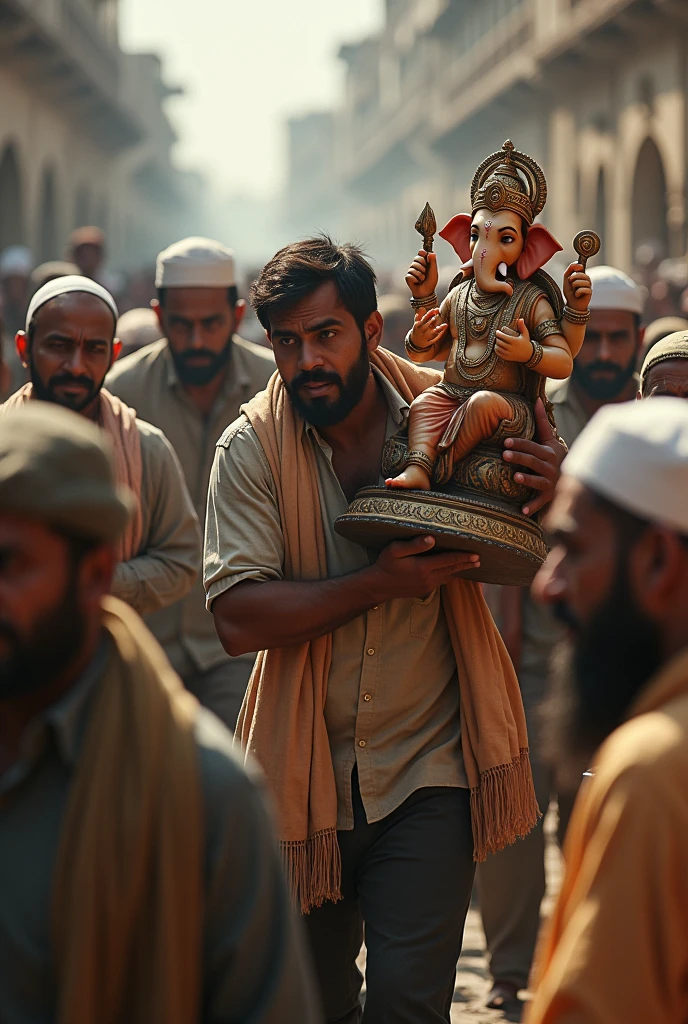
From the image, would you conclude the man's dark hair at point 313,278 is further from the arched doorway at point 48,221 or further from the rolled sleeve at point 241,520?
the arched doorway at point 48,221

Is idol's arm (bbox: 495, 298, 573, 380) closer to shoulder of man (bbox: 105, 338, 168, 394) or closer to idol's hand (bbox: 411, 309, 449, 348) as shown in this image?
idol's hand (bbox: 411, 309, 449, 348)

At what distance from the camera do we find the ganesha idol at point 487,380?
3.54 meters

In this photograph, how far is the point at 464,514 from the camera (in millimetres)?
3512

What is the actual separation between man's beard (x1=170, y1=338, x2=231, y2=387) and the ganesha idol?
253 centimetres

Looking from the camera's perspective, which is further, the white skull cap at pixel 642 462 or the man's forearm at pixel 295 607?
the man's forearm at pixel 295 607

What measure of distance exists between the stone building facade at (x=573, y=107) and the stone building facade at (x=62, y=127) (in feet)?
23.4

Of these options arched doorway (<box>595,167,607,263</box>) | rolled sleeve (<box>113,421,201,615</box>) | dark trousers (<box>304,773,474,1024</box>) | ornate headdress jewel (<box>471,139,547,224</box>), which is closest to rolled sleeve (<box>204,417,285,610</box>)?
dark trousers (<box>304,773,474,1024</box>)

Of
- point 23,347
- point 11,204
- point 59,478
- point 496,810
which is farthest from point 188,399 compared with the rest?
point 11,204

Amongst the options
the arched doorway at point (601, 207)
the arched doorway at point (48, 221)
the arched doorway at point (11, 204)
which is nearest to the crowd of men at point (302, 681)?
the arched doorway at point (601, 207)

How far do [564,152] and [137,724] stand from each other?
2373cm

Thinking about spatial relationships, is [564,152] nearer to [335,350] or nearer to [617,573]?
[335,350]

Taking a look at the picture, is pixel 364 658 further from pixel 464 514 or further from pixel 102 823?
pixel 102 823

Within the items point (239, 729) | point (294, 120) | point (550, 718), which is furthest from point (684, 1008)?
point (294, 120)

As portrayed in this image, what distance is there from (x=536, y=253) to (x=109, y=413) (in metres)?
1.80
